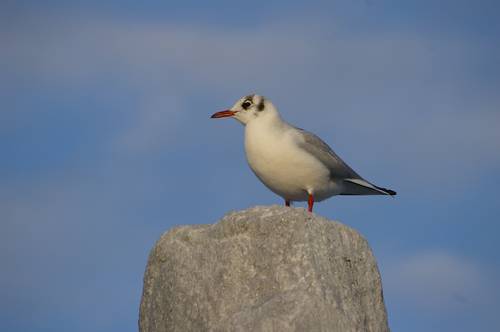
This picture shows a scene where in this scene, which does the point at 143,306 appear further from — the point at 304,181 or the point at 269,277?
the point at 304,181

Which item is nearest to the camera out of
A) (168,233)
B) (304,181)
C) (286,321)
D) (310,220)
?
(286,321)

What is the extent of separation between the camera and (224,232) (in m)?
11.6

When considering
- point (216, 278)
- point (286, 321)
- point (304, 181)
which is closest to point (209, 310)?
point (216, 278)

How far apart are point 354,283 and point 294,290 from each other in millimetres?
1400

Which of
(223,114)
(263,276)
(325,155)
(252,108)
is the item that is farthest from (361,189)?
(263,276)

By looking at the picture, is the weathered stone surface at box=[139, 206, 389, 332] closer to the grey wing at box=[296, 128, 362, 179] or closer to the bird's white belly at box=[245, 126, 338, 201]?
the bird's white belly at box=[245, 126, 338, 201]

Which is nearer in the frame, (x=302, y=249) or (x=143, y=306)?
(x=302, y=249)

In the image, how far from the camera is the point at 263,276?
11086mm

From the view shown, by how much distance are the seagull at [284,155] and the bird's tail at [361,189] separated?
0.63 metres

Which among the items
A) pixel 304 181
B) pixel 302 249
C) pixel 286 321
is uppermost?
pixel 304 181

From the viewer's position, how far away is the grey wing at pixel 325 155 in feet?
48.1

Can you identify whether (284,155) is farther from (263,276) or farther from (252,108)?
(263,276)

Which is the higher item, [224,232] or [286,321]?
[224,232]

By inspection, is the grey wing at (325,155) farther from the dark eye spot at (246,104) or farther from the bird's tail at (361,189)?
the dark eye spot at (246,104)
